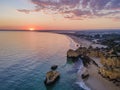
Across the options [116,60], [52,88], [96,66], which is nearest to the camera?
[52,88]

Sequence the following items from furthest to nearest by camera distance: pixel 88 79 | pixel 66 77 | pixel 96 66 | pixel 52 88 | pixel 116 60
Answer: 1. pixel 96 66
2. pixel 116 60
3. pixel 66 77
4. pixel 88 79
5. pixel 52 88

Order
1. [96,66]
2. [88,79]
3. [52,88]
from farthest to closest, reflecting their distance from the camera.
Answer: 1. [96,66]
2. [88,79]
3. [52,88]

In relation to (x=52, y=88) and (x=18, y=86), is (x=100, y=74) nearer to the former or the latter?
(x=52, y=88)

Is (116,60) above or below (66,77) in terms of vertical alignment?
above

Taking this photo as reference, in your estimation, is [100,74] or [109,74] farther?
[100,74]

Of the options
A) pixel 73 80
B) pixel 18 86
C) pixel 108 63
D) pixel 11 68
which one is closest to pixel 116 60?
pixel 108 63

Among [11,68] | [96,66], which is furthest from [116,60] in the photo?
[11,68]

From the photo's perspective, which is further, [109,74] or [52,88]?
[109,74]

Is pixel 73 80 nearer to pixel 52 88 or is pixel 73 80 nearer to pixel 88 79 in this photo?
pixel 88 79

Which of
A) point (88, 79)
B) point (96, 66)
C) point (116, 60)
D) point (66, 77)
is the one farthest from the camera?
point (96, 66)
